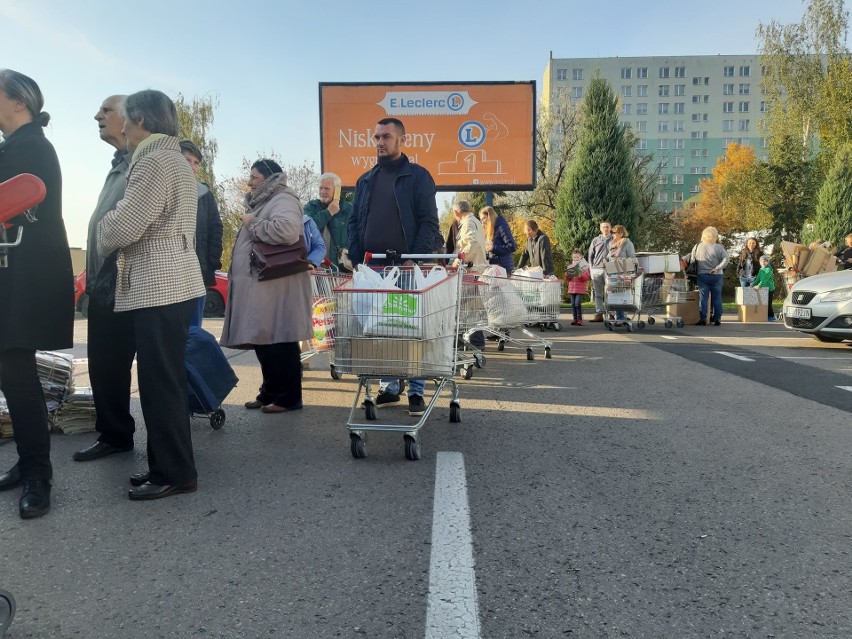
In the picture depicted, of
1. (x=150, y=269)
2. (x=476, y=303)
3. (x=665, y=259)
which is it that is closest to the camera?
(x=150, y=269)

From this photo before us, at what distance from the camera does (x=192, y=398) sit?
486 cm

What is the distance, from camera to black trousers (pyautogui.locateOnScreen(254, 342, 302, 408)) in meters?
5.34

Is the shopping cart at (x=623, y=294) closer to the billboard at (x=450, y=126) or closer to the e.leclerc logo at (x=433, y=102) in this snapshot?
the billboard at (x=450, y=126)

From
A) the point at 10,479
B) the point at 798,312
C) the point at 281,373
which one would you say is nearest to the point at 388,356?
the point at 281,373

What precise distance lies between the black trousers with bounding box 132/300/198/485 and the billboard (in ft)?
54.9

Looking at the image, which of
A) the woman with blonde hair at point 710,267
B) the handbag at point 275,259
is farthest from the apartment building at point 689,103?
the handbag at point 275,259

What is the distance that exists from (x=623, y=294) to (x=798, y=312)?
347 centimetres

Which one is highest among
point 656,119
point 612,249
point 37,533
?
point 656,119

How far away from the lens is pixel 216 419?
4.91 meters

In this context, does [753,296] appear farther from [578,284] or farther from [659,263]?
[578,284]

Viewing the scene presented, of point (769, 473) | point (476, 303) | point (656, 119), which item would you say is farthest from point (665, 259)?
point (656, 119)

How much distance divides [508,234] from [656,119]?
101332 millimetres

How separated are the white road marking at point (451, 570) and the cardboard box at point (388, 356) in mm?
849

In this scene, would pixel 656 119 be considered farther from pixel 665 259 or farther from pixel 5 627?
pixel 5 627
